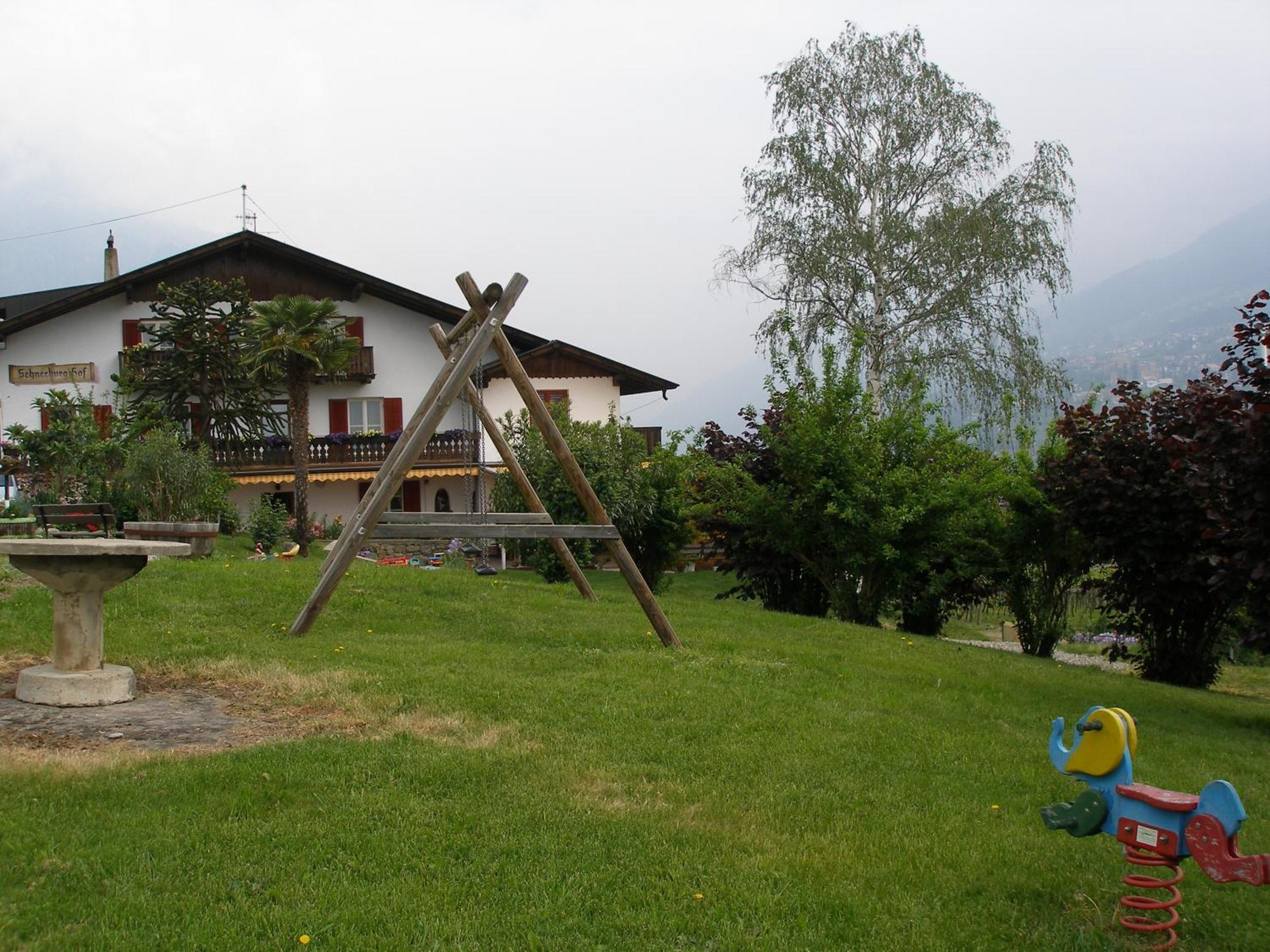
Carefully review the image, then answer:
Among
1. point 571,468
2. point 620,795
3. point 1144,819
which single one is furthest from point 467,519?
point 1144,819

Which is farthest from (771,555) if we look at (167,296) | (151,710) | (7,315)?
(7,315)

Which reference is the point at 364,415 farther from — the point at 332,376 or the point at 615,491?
the point at 615,491

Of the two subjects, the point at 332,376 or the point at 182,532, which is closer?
the point at 182,532

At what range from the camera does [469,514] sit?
9.72 m

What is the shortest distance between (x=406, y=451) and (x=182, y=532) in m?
7.84

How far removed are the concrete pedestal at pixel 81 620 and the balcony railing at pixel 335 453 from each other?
24.9 meters

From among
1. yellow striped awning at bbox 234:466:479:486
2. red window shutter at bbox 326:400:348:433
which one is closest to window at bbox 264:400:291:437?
red window shutter at bbox 326:400:348:433

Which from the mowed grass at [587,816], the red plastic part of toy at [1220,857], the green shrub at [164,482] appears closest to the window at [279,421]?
the green shrub at [164,482]

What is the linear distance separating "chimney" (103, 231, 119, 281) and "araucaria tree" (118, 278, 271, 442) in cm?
632

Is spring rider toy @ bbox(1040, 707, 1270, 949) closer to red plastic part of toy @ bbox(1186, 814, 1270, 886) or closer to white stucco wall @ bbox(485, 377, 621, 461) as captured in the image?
red plastic part of toy @ bbox(1186, 814, 1270, 886)

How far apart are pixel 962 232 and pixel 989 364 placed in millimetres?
3309

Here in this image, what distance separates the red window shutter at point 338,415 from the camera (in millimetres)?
35688

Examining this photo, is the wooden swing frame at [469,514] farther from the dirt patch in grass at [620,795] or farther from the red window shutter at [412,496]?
the red window shutter at [412,496]

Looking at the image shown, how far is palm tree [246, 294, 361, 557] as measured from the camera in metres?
24.4
